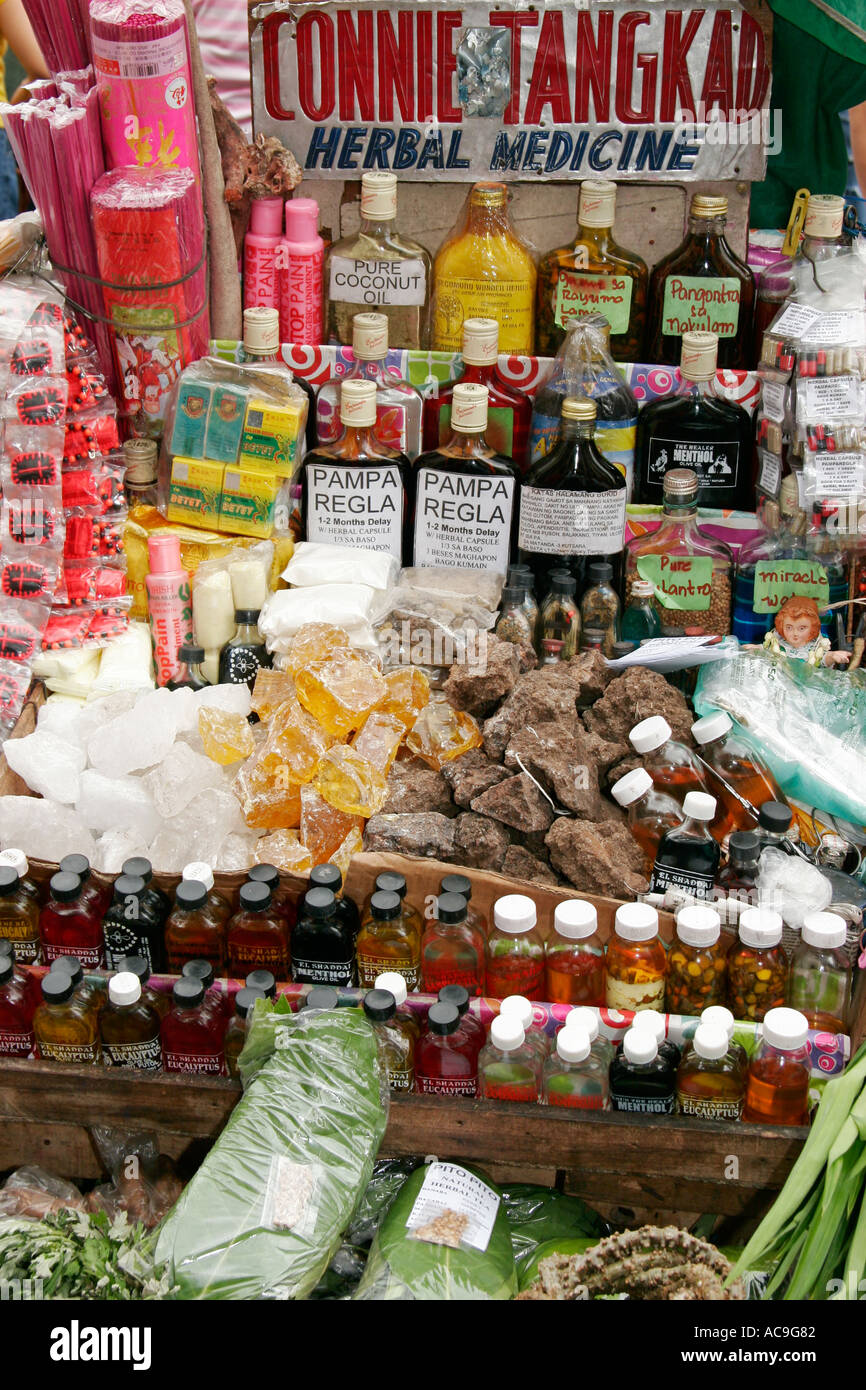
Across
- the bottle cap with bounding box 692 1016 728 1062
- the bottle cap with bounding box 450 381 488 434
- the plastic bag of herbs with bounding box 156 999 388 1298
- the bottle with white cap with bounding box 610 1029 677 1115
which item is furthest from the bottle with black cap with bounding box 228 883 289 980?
the bottle cap with bounding box 450 381 488 434

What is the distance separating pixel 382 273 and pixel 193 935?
4.73 feet

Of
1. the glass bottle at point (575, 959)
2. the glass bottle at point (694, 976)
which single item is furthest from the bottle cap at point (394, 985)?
the glass bottle at point (694, 976)

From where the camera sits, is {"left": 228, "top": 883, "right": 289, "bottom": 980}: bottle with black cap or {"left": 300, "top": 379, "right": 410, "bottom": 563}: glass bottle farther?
{"left": 300, "top": 379, "right": 410, "bottom": 563}: glass bottle

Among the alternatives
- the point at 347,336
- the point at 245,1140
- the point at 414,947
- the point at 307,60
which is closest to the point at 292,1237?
the point at 245,1140

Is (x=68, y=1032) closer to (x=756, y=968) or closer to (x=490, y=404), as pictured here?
(x=756, y=968)

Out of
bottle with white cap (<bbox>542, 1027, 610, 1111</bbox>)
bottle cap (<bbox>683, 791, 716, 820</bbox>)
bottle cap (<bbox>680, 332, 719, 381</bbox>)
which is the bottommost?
bottle with white cap (<bbox>542, 1027, 610, 1111</bbox>)

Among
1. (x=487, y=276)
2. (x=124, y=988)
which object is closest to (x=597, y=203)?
(x=487, y=276)

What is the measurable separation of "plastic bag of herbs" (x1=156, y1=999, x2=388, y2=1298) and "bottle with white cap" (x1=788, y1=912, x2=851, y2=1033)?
59 centimetres

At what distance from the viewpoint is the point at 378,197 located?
2.56 metres

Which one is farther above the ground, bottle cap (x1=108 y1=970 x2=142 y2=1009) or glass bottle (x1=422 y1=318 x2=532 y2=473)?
glass bottle (x1=422 y1=318 x2=532 y2=473)

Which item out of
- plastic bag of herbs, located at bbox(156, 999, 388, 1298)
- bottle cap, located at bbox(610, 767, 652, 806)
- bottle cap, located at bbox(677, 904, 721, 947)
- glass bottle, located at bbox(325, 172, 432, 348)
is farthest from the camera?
glass bottle, located at bbox(325, 172, 432, 348)

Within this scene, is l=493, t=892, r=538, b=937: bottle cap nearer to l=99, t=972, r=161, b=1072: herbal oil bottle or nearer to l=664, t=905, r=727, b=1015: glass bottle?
l=664, t=905, r=727, b=1015: glass bottle

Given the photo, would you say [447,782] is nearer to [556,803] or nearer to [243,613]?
[556,803]

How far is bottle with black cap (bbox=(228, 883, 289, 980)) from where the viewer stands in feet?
5.98
